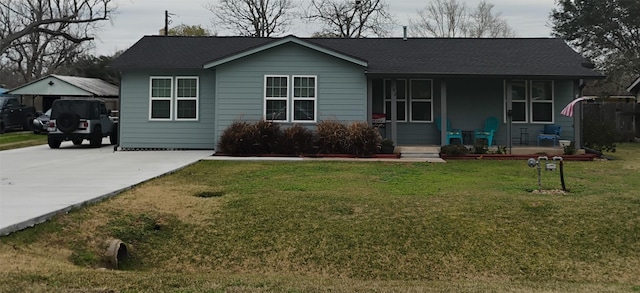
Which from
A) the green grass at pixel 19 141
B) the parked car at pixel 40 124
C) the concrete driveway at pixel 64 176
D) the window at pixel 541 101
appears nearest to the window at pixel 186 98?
the concrete driveway at pixel 64 176

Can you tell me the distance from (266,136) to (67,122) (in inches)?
283

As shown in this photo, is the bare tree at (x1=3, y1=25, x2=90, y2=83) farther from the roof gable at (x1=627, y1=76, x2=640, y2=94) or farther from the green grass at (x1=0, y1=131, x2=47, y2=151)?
the roof gable at (x1=627, y1=76, x2=640, y2=94)

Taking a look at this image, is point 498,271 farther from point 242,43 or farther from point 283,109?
point 242,43

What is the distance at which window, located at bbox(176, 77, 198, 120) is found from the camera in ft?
55.6

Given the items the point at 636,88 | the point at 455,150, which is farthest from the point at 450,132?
the point at 636,88

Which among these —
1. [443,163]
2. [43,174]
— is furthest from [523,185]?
[43,174]

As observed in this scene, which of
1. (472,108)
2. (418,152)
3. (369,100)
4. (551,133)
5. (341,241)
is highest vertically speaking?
(369,100)

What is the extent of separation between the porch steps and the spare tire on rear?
10414 millimetres

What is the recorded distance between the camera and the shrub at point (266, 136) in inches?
594

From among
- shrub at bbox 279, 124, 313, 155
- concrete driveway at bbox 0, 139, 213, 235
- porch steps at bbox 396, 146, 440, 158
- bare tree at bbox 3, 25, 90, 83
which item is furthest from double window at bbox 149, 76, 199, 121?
bare tree at bbox 3, 25, 90, 83

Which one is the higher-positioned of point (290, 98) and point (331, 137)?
point (290, 98)

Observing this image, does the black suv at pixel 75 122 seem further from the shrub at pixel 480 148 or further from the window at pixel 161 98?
the shrub at pixel 480 148

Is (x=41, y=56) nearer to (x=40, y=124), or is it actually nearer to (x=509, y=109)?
(x=40, y=124)

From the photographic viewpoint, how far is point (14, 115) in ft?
86.1
